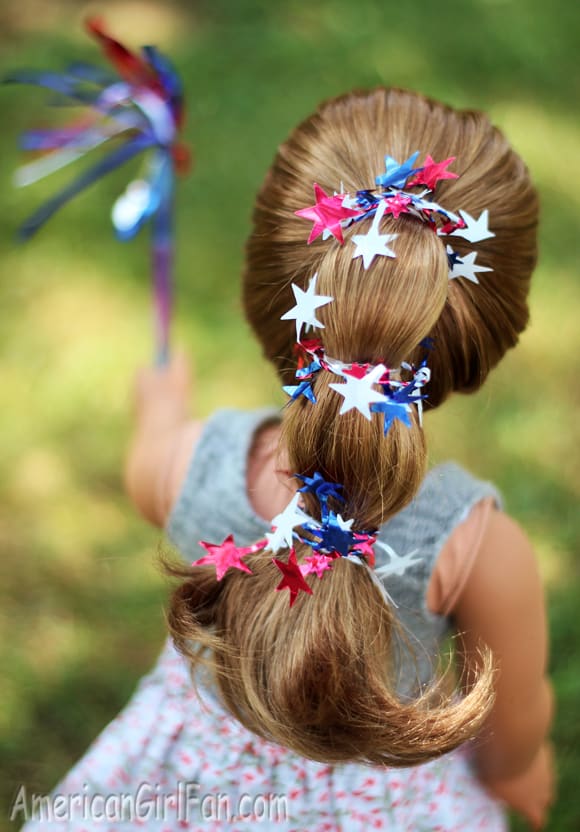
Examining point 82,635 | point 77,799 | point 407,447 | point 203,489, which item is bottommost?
point 82,635

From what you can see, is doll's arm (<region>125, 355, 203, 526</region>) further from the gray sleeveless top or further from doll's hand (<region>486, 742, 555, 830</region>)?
doll's hand (<region>486, 742, 555, 830</region>)

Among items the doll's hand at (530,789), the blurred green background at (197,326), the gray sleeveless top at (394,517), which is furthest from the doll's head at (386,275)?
the doll's hand at (530,789)

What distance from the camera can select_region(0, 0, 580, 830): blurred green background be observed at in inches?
67.0

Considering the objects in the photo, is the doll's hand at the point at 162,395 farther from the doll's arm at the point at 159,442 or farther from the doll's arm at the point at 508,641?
the doll's arm at the point at 508,641

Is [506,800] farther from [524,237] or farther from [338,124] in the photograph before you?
[338,124]

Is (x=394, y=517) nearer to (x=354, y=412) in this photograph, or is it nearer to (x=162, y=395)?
(x=354, y=412)

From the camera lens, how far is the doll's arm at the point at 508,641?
1005 millimetres

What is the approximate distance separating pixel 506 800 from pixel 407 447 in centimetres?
66

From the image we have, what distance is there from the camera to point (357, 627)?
0.82 m

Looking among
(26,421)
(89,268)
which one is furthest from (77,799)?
(89,268)

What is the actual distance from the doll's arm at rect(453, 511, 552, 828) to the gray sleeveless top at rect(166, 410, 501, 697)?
0.04 metres

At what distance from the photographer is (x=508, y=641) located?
3.39 feet

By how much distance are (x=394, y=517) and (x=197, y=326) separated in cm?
134

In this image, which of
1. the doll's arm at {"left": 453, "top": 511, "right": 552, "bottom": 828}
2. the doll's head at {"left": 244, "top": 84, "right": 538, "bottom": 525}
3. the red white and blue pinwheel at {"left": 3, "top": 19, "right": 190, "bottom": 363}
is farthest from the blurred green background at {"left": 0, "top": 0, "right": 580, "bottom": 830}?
the red white and blue pinwheel at {"left": 3, "top": 19, "right": 190, "bottom": 363}
